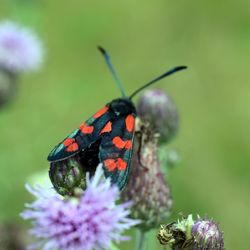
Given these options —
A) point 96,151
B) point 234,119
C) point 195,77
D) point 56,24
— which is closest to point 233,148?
point 234,119

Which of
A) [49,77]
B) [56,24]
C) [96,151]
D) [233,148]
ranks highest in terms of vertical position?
[56,24]

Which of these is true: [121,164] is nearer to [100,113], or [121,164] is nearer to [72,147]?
[72,147]

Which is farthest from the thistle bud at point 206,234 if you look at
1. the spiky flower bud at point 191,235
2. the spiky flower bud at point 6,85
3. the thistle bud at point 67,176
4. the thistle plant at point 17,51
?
the thistle plant at point 17,51

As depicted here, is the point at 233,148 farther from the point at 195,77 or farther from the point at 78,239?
the point at 78,239

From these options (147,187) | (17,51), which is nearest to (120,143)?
(147,187)

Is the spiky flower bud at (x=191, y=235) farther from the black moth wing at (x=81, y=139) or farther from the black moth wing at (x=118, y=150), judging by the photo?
the black moth wing at (x=81, y=139)
